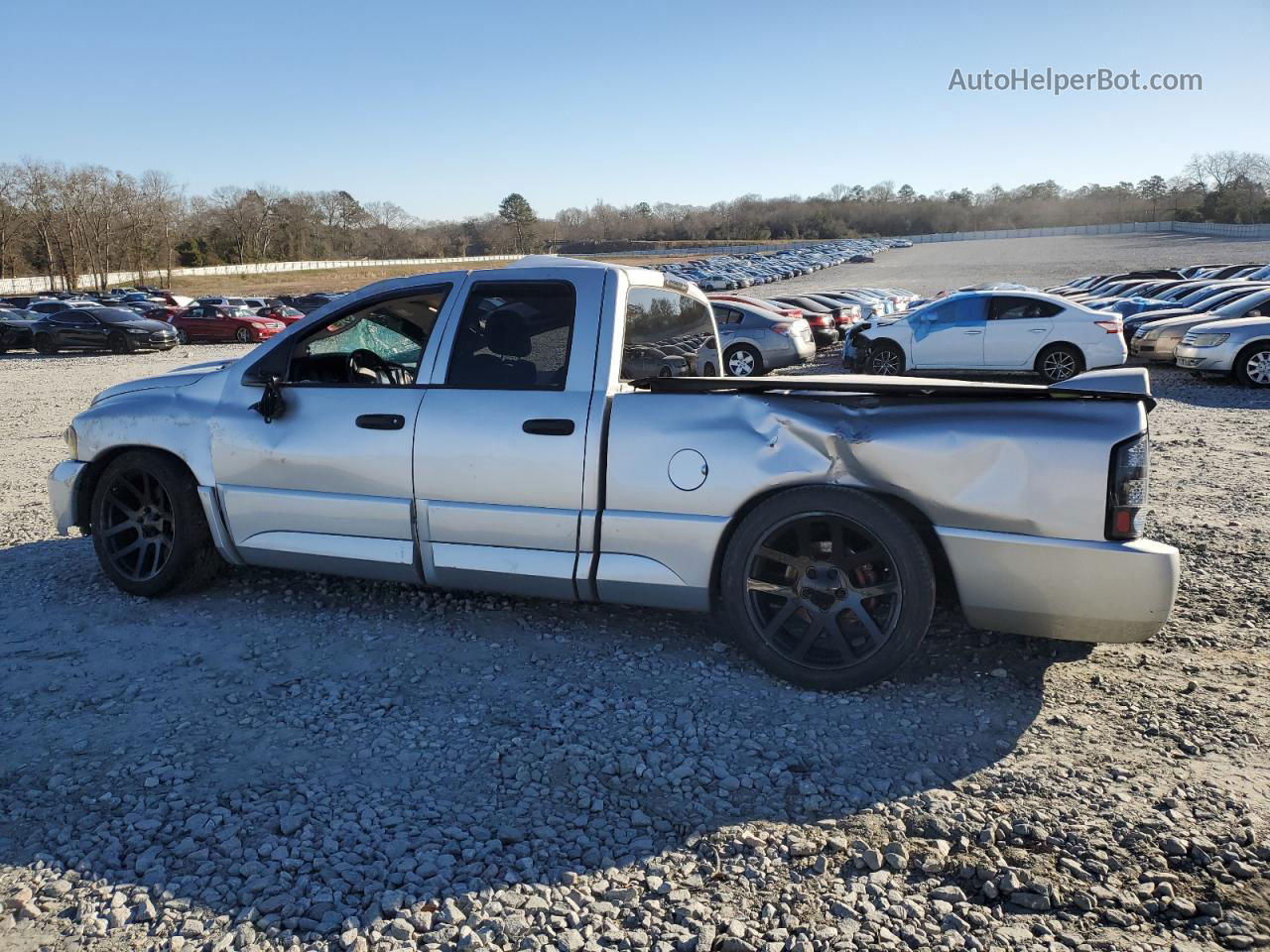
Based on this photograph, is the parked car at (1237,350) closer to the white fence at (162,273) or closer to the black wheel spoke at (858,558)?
the black wheel spoke at (858,558)

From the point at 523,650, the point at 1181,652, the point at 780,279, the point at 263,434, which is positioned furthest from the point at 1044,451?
the point at 780,279

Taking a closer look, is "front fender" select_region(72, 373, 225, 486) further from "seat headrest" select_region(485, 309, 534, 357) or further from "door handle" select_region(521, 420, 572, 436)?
"door handle" select_region(521, 420, 572, 436)

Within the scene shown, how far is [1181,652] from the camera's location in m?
4.33

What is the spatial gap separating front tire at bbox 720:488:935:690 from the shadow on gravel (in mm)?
164

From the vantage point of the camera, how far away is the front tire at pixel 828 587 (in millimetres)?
3721

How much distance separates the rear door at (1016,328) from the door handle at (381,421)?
46.8 feet

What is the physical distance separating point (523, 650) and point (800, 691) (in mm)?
1330

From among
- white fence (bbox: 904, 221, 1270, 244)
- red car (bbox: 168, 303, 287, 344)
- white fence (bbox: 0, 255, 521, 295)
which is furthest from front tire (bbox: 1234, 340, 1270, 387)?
white fence (bbox: 904, 221, 1270, 244)

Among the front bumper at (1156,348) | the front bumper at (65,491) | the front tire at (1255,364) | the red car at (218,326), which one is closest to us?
the front bumper at (65,491)

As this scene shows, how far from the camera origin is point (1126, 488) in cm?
355

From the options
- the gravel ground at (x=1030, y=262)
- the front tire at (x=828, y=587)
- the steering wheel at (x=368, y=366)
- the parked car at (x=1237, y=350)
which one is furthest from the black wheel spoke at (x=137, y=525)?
the gravel ground at (x=1030, y=262)

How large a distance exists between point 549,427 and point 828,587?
4.75 ft

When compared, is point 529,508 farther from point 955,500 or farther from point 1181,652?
point 1181,652

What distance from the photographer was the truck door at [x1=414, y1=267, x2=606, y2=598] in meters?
4.23
